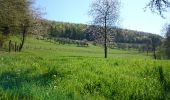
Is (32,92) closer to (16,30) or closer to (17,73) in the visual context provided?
(17,73)

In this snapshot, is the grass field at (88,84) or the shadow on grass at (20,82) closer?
the shadow on grass at (20,82)

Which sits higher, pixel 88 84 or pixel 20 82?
pixel 20 82

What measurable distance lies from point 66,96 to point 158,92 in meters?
3.79

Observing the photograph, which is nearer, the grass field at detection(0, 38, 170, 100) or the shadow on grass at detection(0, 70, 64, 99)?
the shadow on grass at detection(0, 70, 64, 99)

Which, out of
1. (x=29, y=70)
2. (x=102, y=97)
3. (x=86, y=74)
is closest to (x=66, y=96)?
(x=102, y=97)

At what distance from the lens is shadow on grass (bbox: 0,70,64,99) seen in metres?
11.8

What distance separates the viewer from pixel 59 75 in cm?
1658

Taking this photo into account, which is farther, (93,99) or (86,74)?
(86,74)

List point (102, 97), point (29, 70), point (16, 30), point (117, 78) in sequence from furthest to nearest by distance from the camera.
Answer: point (16, 30) → point (29, 70) → point (117, 78) → point (102, 97)

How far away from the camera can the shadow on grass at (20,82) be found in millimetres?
11781

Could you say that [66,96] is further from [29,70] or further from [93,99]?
[29,70]

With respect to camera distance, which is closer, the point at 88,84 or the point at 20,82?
the point at 20,82

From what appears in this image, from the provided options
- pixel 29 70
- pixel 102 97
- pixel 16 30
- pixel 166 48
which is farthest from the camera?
pixel 166 48

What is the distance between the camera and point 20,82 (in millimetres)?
14070
